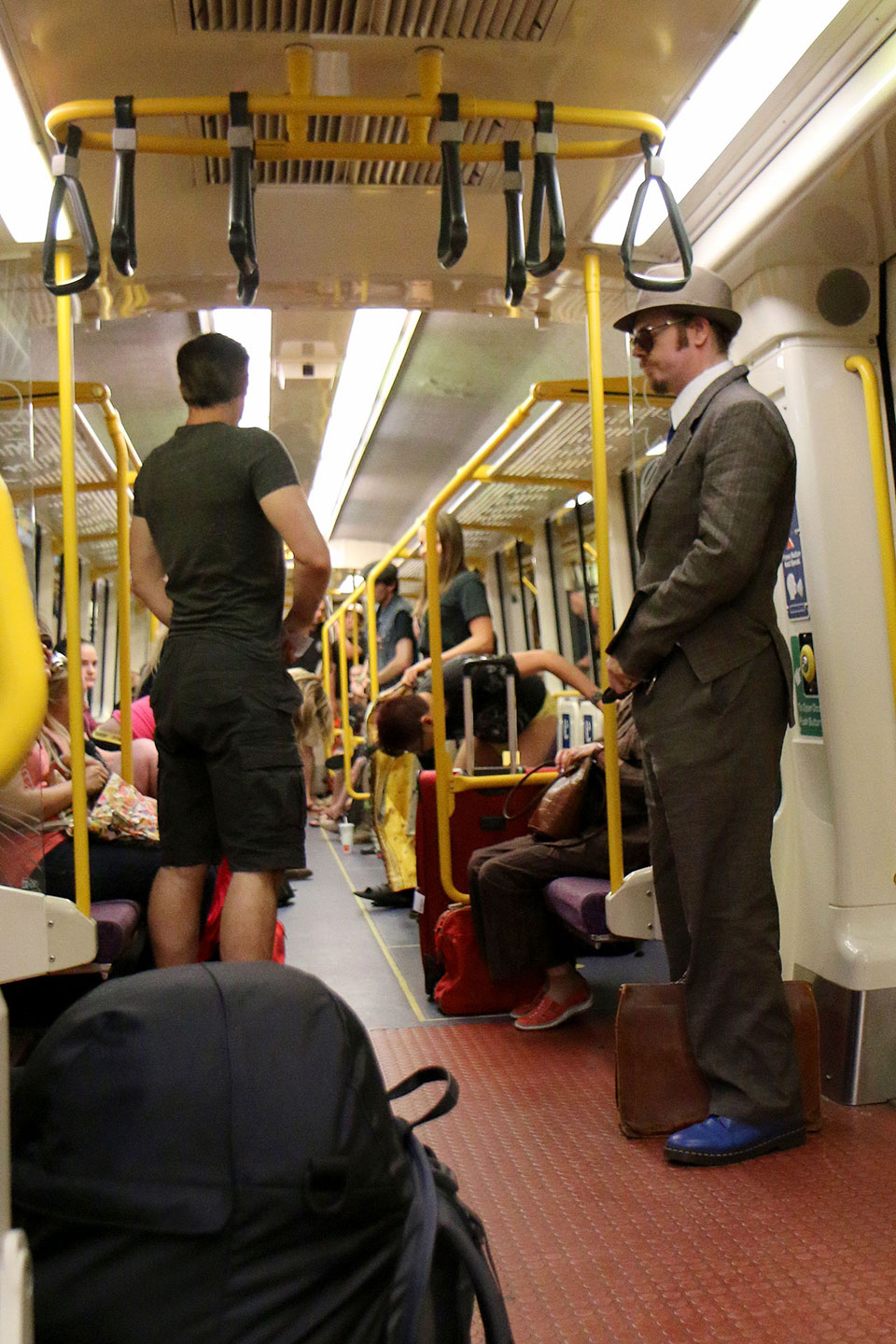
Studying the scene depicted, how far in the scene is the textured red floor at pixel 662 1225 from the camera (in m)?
1.99

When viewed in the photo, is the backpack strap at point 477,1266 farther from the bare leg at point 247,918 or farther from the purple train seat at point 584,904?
the purple train seat at point 584,904

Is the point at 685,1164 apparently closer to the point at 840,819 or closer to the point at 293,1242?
the point at 840,819

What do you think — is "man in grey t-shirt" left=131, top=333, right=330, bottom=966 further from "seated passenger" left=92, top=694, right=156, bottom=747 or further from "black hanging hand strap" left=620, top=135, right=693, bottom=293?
"seated passenger" left=92, top=694, right=156, bottom=747

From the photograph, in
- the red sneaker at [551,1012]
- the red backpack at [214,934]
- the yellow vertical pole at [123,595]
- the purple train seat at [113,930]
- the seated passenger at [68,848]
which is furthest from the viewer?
the red sneaker at [551,1012]

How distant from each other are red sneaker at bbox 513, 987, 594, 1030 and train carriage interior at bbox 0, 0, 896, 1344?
1.7 inches

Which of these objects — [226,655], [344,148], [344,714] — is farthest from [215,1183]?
[344,714]

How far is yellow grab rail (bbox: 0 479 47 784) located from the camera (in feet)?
3.60

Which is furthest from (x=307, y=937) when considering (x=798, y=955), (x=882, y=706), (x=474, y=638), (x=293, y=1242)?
(x=293, y=1242)

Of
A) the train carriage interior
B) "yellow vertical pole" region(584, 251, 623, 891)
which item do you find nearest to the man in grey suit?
the train carriage interior

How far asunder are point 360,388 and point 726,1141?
4.67 m

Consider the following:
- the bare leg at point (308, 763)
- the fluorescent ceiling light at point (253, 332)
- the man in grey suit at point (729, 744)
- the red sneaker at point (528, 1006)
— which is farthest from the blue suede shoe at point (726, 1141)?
the bare leg at point (308, 763)

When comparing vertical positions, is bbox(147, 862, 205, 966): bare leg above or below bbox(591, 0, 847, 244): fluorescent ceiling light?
below

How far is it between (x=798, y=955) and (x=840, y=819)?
1.43ft

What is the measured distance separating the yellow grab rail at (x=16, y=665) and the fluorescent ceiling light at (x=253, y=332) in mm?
3526
